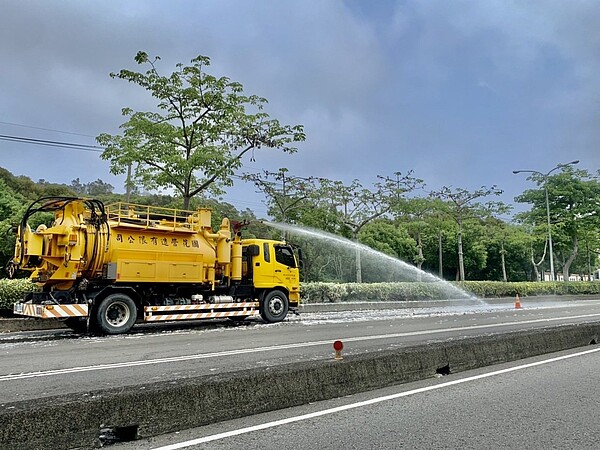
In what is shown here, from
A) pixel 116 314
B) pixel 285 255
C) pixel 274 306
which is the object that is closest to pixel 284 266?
pixel 285 255

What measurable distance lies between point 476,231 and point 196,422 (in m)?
49.3

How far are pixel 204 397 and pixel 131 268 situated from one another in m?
9.59

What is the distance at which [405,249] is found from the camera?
4503cm

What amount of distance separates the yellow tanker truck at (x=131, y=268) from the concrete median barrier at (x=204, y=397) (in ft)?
28.6

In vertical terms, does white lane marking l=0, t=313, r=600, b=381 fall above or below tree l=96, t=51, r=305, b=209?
below

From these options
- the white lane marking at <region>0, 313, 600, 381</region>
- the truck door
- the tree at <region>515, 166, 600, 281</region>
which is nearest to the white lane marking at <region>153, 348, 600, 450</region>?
the white lane marking at <region>0, 313, 600, 381</region>

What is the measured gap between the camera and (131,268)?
1437 centimetres

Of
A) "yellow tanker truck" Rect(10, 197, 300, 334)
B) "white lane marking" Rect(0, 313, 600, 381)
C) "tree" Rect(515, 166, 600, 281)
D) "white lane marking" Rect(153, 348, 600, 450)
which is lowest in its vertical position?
"white lane marking" Rect(153, 348, 600, 450)

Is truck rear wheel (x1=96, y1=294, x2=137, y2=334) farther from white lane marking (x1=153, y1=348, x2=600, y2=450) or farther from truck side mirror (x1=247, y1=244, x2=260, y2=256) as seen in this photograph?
white lane marking (x1=153, y1=348, x2=600, y2=450)

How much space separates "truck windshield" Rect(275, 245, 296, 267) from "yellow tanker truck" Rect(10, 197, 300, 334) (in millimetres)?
626

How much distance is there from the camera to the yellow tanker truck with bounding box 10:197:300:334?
13.7 m

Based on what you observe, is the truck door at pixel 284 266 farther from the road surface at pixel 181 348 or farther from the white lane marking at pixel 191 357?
the white lane marking at pixel 191 357

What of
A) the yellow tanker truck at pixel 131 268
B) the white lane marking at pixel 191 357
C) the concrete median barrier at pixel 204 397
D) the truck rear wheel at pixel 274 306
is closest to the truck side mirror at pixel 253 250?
the yellow tanker truck at pixel 131 268

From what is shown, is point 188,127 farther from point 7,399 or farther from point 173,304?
point 7,399
